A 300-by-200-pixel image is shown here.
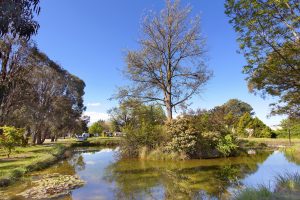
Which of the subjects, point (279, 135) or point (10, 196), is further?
point (279, 135)

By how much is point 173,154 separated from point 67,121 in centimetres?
2859

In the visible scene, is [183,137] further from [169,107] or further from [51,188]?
[51,188]

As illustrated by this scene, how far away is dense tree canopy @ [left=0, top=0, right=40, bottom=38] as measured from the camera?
6309 mm

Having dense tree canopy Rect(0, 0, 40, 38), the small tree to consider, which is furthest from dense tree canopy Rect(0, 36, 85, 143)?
dense tree canopy Rect(0, 0, 40, 38)

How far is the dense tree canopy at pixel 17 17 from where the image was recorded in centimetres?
631

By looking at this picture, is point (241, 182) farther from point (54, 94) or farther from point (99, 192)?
point (54, 94)

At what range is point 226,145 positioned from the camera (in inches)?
872

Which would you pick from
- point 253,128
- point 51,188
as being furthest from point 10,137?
point 253,128

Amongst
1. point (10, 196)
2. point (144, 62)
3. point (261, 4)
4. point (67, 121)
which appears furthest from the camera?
point (67, 121)

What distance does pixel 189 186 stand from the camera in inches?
437

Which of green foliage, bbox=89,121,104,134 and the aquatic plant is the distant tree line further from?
green foliage, bbox=89,121,104,134

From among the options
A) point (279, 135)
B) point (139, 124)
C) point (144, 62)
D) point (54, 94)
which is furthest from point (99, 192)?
point (279, 135)

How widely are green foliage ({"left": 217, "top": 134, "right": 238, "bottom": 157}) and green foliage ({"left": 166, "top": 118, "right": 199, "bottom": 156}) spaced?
250 centimetres

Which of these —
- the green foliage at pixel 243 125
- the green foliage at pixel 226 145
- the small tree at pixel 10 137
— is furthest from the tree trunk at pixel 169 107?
the green foliage at pixel 243 125
